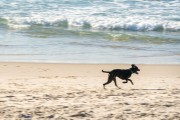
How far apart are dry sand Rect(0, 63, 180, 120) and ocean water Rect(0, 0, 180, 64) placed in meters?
1.60

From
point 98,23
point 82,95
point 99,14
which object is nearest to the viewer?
point 82,95

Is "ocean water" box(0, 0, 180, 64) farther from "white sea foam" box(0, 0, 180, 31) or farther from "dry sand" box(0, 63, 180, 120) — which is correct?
"dry sand" box(0, 63, 180, 120)

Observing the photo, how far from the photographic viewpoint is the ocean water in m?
12.9

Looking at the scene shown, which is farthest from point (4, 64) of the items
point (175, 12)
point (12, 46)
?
point (175, 12)

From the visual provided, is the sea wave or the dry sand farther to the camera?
the sea wave

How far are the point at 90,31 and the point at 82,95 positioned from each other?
10.5 metres

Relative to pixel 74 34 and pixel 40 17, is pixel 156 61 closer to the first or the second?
pixel 74 34

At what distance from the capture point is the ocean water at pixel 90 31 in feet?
42.2

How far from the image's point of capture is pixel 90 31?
18.5m

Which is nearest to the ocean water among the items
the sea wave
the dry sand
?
the sea wave

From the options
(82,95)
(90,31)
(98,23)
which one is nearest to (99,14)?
(98,23)

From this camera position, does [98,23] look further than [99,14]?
No

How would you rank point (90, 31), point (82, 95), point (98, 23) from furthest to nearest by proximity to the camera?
point (98, 23), point (90, 31), point (82, 95)

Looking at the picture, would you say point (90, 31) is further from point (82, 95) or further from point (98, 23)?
point (82, 95)
